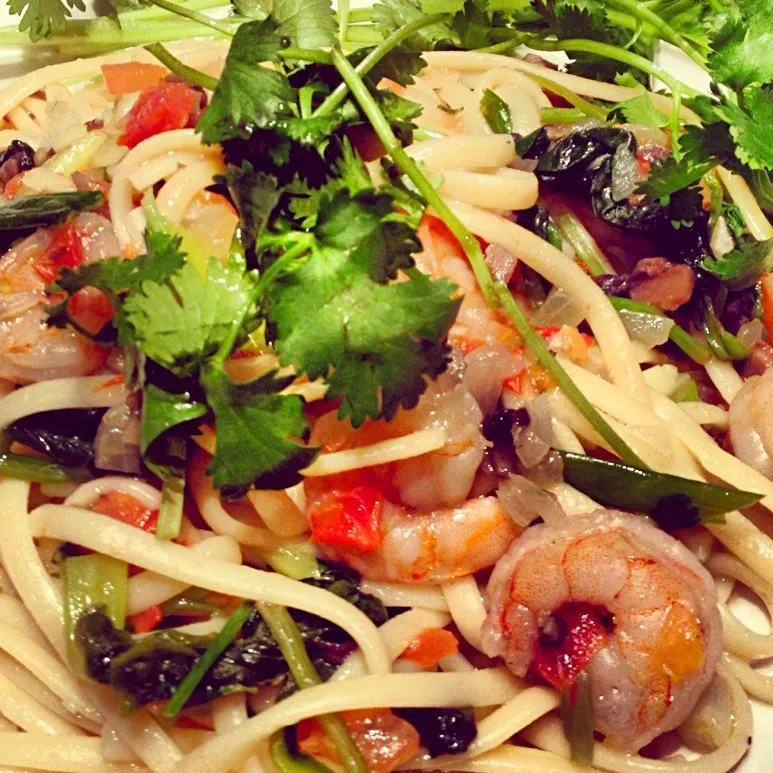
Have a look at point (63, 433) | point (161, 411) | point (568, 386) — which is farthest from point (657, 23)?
point (63, 433)

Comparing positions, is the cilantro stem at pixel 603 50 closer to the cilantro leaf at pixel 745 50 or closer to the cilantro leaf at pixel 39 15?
the cilantro leaf at pixel 745 50

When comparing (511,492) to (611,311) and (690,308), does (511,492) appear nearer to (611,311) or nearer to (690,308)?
(611,311)

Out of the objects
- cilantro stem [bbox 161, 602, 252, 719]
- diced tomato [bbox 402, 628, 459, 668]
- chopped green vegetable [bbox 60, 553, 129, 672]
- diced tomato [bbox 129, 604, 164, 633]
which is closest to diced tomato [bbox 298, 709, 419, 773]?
diced tomato [bbox 402, 628, 459, 668]

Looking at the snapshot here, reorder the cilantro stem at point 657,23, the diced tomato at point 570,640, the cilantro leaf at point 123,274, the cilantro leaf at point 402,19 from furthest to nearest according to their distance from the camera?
the cilantro leaf at point 402,19, the cilantro stem at point 657,23, the diced tomato at point 570,640, the cilantro leaf at point 123,274

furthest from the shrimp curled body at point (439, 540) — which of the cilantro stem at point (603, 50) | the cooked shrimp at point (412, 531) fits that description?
the cilantro stem at point (603, 50)

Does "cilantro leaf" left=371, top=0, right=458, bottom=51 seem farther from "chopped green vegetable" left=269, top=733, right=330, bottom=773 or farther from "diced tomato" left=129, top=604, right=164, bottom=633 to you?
"chopped green vegetable" left=269, top=733, right=330, bottom=773

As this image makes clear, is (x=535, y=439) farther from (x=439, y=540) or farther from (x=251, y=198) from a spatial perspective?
(x=251, y=198)
